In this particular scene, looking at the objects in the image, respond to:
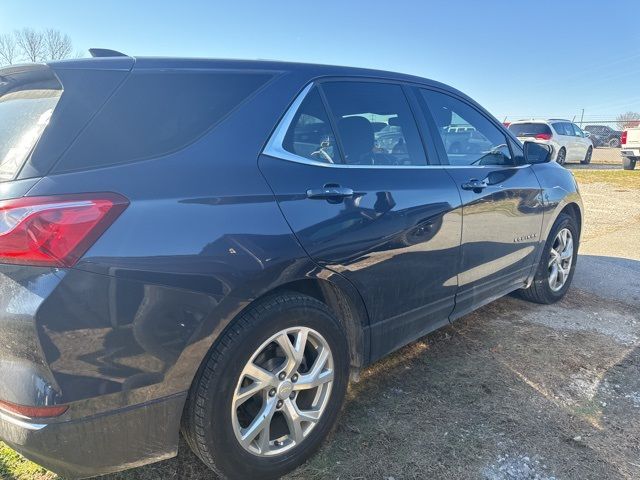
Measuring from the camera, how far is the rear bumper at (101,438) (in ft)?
5.34

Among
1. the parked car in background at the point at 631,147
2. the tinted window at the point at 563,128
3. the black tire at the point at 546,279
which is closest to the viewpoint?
the black tire at the point at 546,279

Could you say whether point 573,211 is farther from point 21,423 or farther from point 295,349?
point 21,423

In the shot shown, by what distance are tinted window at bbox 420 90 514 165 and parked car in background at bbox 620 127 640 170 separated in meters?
16.4

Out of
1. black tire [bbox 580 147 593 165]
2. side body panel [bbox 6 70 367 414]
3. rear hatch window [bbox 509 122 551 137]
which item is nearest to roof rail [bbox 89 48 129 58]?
side body panel [bbox 6 70 367 414]

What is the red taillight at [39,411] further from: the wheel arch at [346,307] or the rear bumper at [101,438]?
the wheel arch at [346,307]

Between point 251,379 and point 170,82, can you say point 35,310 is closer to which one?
point 251,379

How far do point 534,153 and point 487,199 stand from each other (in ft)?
3.11

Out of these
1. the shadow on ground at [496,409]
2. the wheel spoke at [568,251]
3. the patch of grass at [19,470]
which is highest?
the wheel spoke at [568,251]

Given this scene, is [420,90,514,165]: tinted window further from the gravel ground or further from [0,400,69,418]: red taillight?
[0,400,69,418]: red taillight

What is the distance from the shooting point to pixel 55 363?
61.3 inches

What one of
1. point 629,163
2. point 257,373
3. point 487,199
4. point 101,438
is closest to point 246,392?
point 257,373

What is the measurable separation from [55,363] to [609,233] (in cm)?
790

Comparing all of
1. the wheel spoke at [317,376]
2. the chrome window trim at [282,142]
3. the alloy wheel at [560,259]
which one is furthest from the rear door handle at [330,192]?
the alloy wheel at [560,259]

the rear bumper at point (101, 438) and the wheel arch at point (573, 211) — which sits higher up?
the wheel arch at point (573, 211)
